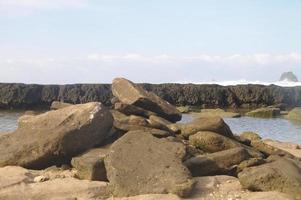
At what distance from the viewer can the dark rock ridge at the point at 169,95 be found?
96.0 feet

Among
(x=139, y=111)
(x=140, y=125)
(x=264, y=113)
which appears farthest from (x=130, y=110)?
(x=264, y=113)

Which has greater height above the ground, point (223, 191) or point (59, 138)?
point (59, 138)

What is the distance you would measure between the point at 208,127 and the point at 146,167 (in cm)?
231

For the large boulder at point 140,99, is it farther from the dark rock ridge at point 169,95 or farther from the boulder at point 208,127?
the dark rock ridge at point 169,95

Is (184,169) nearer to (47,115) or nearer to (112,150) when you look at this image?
(112,150)

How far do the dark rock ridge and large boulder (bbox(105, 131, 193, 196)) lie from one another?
68.8 feet

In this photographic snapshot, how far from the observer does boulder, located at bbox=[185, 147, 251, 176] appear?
7685 mm

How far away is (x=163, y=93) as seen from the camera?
30.7 metres

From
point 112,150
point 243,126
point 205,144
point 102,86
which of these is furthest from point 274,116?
point 112,150

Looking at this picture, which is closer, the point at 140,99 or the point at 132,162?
the point at 132,162

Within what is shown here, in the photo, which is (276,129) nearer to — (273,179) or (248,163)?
(248,163)

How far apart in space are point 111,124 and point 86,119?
591 mm

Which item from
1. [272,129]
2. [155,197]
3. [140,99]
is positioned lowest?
[272,129]

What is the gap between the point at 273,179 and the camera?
6.93 meters
